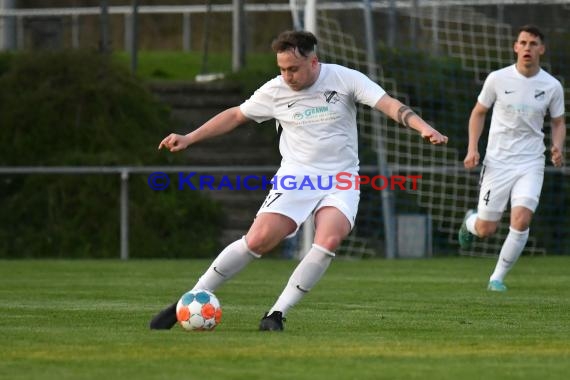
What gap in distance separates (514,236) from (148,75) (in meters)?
12.3

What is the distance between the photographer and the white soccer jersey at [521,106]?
527 inches

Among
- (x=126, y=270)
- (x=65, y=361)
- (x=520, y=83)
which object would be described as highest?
(x=520, y=83)

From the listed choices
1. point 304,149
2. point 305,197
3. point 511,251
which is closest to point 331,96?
point 304,149

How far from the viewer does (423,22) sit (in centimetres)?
2125

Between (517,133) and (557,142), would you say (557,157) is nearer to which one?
(557,142)

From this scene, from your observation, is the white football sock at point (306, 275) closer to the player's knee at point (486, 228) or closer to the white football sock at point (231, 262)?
the white football sock at point (231, 262)

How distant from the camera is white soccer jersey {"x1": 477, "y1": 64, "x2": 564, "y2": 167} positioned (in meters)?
13.4

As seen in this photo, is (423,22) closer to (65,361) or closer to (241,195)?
(241,195)

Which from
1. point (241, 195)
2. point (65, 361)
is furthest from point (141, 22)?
point (65, 361)

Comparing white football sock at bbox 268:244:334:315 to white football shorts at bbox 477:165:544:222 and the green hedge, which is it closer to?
white football shorts at bbox 477:165:544:222

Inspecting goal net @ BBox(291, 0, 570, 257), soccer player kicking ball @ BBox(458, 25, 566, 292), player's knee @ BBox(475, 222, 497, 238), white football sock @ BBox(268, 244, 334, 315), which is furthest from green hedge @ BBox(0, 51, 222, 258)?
white football sock @ BBox(268, 244, 334, 315)

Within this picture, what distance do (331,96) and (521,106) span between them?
167 inches

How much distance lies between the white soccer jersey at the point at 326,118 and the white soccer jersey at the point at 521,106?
4.02 m

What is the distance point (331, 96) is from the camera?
9516mm
